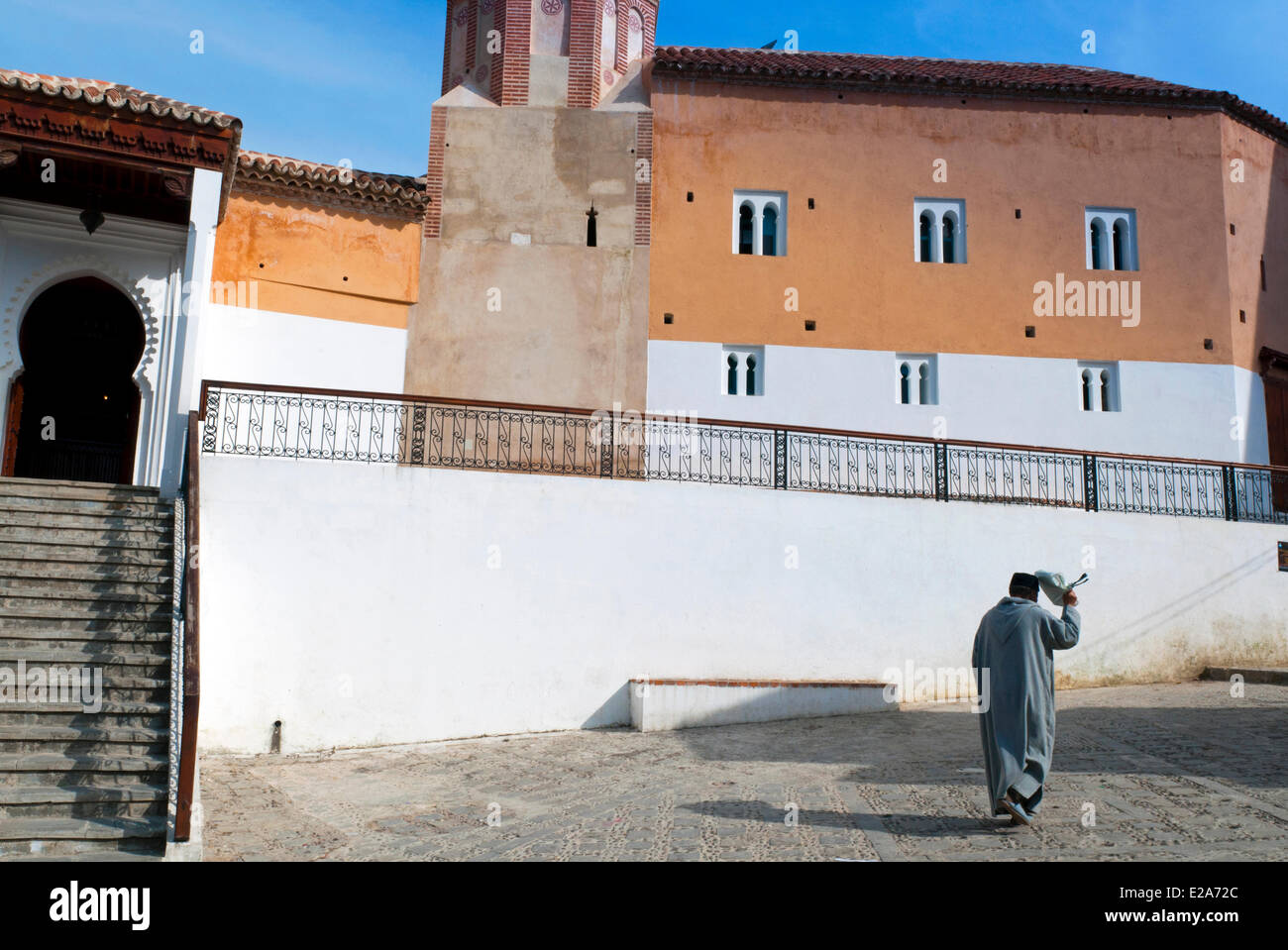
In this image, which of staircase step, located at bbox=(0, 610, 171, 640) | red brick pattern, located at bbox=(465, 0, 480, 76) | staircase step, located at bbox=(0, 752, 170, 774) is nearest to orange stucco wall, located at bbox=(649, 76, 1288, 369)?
red brick pattern, located at bbox=(465, 0, 480, 76)

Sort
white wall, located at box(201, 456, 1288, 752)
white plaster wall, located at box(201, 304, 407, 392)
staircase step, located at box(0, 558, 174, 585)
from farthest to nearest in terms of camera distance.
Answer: white plaster wall, located at box(201, 304, 407, 392) < white wall, located at box(201, 456, 1288, 752) < staircase step, located at box(0, 558, 174, 585)

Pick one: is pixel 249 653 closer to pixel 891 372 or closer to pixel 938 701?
pixel 938 701

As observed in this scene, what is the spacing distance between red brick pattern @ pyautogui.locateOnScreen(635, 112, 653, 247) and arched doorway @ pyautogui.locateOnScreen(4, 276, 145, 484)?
8349mm

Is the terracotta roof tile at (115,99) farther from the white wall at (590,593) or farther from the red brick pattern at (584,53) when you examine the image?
the red brick pattern at (584,53)

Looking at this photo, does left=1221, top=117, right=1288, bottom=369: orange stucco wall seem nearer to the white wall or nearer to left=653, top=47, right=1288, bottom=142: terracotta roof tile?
left=653, top=47, right=1288, bottom=142: terracotta roof tile

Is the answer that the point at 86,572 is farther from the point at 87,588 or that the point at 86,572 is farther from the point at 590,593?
the point at 590,593

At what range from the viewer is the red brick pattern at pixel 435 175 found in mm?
18531

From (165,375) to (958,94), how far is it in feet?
48.5

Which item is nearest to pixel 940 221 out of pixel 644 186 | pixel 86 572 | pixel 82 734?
pixel 644 186

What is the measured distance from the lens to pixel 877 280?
1939 cm

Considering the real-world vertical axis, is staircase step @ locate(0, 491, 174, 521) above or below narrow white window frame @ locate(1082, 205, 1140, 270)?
below

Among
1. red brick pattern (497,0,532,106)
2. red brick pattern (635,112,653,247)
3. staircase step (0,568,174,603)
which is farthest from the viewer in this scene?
red brick pattern (497,0,532,106)

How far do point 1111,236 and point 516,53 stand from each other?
37.2ft

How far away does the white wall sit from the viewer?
11.0m
